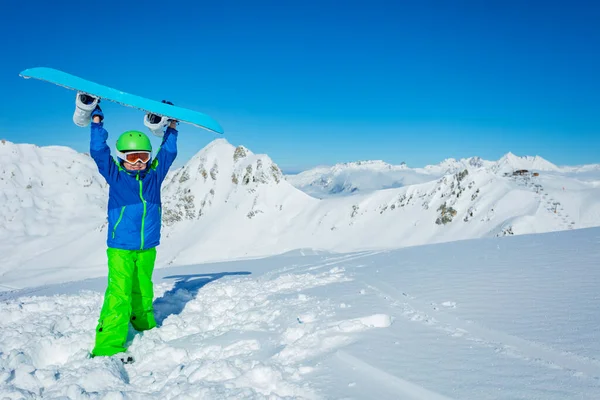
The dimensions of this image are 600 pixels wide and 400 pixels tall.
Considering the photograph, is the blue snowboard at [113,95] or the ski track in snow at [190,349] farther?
the blue snowboard at [113,95]

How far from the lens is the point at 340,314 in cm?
522

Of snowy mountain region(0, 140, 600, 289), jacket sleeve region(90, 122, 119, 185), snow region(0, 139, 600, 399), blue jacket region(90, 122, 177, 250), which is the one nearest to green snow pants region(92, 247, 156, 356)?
blue jacket region(90, 122, 177, 250)

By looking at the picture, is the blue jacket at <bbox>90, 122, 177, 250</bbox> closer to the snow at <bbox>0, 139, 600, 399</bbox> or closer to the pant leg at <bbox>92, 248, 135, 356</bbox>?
the pant leg at <bbox>92, 248, 135, 356</bbox>

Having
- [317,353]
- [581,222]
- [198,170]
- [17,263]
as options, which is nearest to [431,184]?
[581,222]

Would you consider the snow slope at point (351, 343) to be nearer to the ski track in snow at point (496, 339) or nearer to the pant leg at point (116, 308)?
the ski track in snow at point (496, 339)

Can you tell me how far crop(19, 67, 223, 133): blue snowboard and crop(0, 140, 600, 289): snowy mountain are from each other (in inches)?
1669

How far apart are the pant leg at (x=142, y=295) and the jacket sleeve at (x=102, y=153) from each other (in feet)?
4.13

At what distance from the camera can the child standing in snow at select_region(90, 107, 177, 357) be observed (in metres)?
5.27

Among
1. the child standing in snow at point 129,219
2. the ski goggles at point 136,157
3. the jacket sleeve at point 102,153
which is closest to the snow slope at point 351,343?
the child standing in snow at point 129,219

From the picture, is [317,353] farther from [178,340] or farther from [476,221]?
[476,221]

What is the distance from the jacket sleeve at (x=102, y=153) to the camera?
17.6 feet

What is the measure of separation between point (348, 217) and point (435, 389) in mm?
60895

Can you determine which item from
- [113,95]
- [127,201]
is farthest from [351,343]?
[113,95]

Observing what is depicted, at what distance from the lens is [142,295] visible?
19.5 ft
